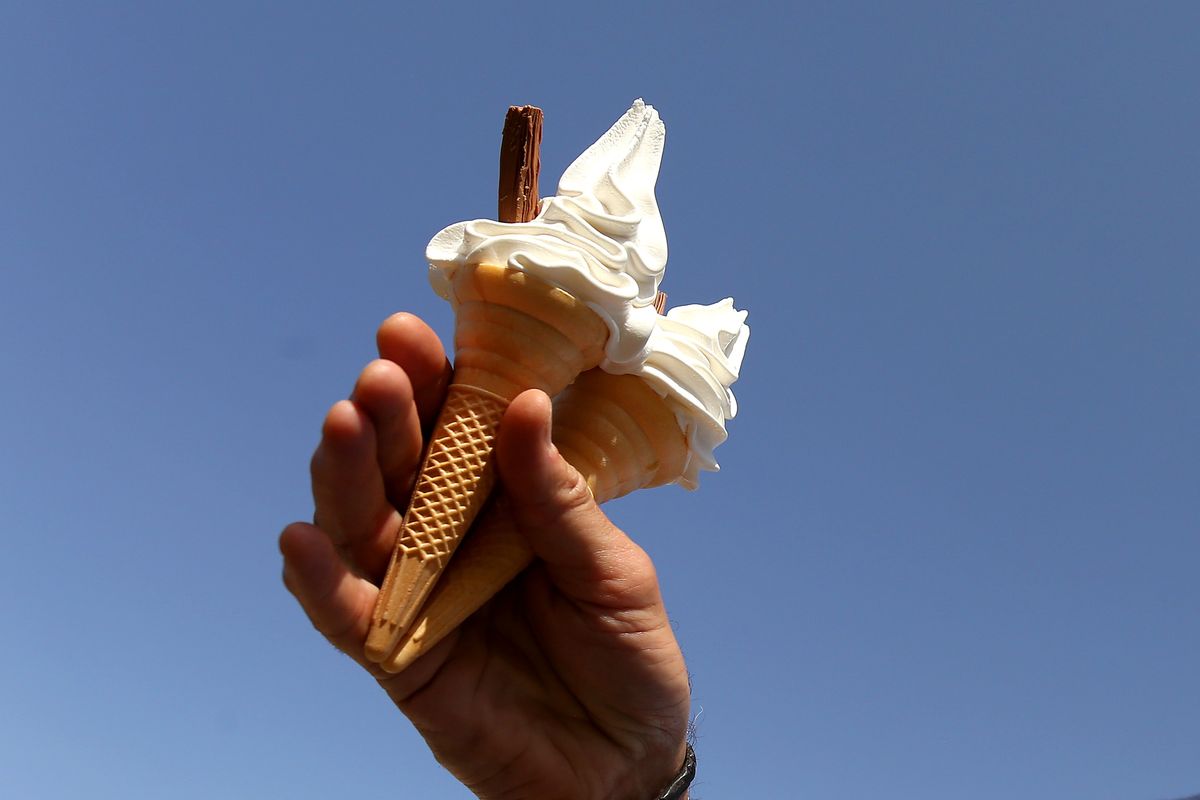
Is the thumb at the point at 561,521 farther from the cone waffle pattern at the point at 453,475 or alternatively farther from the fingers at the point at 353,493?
the fingers at the point at 353,493

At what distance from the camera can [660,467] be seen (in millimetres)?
2803

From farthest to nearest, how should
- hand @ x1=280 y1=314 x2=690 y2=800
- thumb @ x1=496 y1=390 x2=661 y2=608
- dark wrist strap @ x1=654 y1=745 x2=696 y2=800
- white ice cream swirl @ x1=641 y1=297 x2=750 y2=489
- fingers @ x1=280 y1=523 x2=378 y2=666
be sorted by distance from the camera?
dark wrist strap @ x1=654 y1=745 x2=696 y2=800 < white ice cream swirl @ x1=641 y1=297 x2=750 y2=489 < thumb @ x1=496 y1=390 x2=661 y2=608 < hand @ x1=280 y1=314 x2=690 y2=800 < fingers @ x1=280 y1=523 x2=378 y2=666

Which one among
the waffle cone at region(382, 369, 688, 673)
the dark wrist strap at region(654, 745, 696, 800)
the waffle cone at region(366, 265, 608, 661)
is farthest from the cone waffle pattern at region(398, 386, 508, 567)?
the dark wrist strap at region(654, 745, 696, 800)

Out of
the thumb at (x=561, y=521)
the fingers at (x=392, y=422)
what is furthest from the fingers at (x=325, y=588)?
the thumb at (x=561, y=521)

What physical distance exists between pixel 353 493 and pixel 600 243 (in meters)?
1.01

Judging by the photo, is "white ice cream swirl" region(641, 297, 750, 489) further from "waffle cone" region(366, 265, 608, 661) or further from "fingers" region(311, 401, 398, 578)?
"fingers" region(311, 401, 398, 578)

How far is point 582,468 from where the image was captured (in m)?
2.54

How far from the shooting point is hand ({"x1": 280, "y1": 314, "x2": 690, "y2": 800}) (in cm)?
201

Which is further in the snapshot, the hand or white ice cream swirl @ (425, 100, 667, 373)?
white ice cream swirl @ (425, 100, 667, 373)

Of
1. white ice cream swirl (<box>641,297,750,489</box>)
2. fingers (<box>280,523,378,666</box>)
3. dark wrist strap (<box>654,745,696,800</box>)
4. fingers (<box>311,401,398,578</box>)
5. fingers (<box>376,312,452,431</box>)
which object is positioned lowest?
dark wrist strap (<box>654,745,696,800</box>)

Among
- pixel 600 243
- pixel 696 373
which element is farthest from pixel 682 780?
pixel 600 243

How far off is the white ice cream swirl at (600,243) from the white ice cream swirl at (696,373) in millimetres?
138

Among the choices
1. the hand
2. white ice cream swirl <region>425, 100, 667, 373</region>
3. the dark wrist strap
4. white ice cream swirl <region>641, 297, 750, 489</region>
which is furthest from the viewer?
the dark wrist strap

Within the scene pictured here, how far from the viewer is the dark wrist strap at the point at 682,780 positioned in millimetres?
2863
